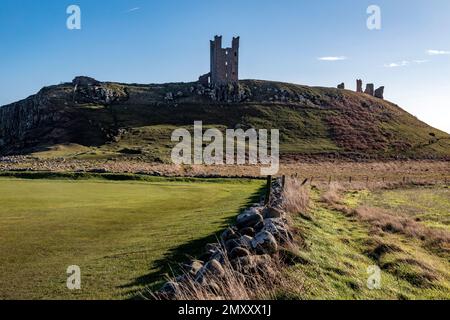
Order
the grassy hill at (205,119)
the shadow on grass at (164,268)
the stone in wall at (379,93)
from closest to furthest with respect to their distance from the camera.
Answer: the shadow on grass at (164,268), the grassy hill at (205,119), the stone in wall at (379,93)

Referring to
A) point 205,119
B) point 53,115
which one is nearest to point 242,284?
point 205,119

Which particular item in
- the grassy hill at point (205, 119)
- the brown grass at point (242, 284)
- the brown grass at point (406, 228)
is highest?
the grassy hill at point (205, 119)

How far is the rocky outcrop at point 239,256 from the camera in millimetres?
8297

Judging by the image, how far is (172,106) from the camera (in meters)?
135

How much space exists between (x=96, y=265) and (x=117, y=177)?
112 feet

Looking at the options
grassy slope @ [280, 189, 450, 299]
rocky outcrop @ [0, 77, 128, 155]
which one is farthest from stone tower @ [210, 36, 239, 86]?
grassy slope @ [280, 189, 450, 299]

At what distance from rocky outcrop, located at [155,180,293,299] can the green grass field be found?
121 centimetres

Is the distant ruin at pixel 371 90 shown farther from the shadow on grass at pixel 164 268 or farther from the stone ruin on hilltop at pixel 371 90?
the shadow on grass at pixel 164 268

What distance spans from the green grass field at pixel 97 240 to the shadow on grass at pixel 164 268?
0.03m

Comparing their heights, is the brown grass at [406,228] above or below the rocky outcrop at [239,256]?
below

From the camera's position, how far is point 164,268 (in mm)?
11438

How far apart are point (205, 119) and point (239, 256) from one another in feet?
379

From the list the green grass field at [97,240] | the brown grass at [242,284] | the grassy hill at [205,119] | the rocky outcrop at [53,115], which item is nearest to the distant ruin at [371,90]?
the grassy hill at [205,119]
